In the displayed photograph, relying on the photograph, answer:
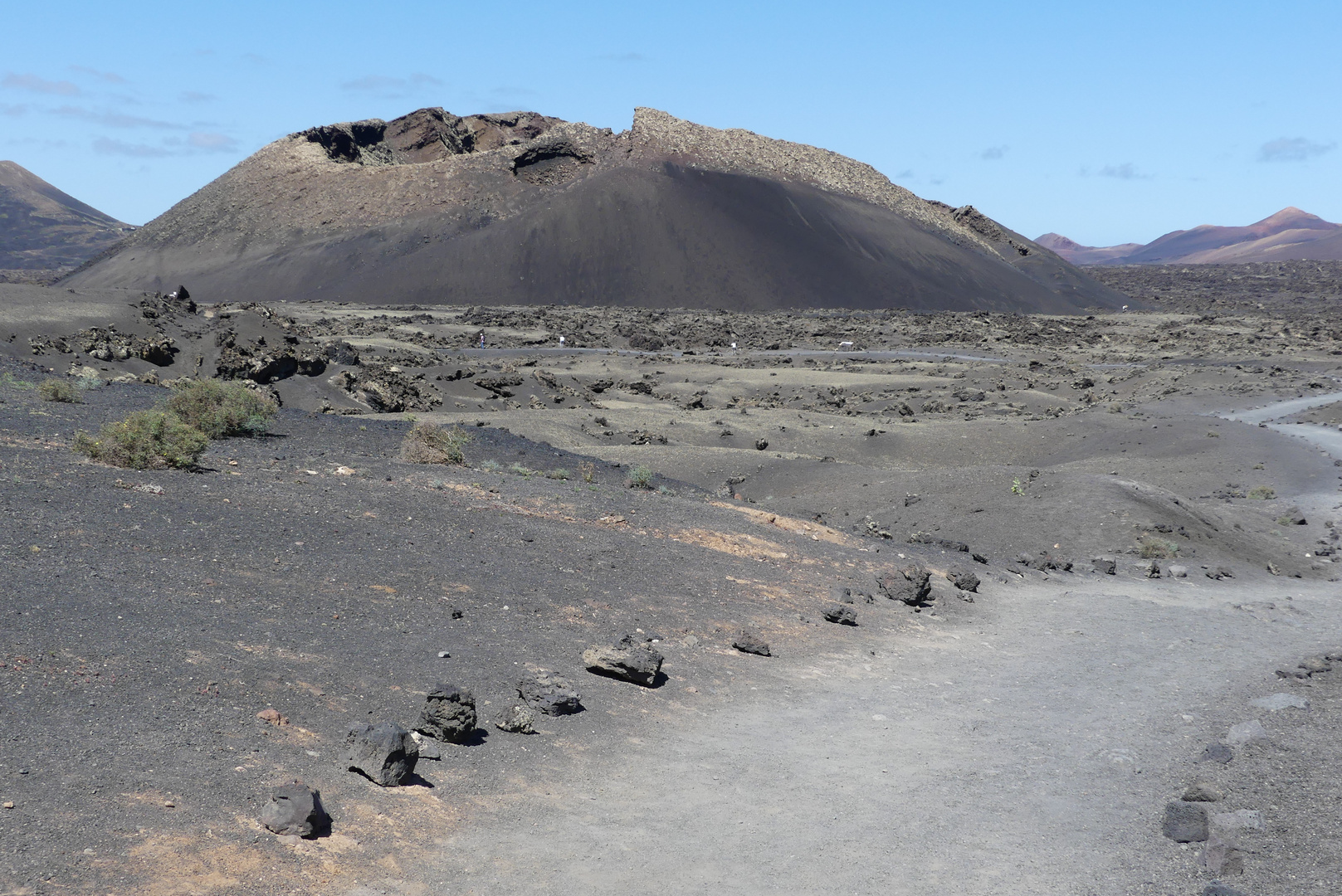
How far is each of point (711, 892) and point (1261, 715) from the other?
16.4ft

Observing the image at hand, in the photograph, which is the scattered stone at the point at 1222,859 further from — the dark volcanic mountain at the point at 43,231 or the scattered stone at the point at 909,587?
the dark volcanic mountain at the point at 43,231

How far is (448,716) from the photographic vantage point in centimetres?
606

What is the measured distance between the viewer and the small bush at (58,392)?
1360 cm

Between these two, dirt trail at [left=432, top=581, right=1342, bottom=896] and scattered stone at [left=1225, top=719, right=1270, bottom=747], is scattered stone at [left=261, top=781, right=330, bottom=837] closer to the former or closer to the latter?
dirt trail at [left=432, top=581, right=1342, bottom=896]

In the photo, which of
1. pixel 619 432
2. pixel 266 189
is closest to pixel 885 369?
pixel 619 432

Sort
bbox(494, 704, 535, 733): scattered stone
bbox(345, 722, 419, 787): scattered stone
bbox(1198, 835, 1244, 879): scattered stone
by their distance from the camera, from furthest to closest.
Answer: bbox(494, 704, 535, 733): scattered stone → bbox(345, 722, 419, 787): scattered stone → bbox(1198, 835, 1244, 879): scattered stone

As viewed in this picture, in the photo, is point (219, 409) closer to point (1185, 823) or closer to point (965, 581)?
point (965, 581)

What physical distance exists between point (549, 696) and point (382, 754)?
162cm

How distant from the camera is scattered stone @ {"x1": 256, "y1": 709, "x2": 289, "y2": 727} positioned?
5.70 metres

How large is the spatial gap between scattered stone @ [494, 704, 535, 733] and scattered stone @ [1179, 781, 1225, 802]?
150 inches

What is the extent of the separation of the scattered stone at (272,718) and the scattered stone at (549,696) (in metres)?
1.60

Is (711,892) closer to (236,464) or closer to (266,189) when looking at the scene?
(236,464)

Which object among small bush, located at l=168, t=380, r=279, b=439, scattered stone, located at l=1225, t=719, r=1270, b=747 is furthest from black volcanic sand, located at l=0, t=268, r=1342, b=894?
small bush, located at l=168, t=380, r=279, b=439

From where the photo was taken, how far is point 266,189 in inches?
3381
